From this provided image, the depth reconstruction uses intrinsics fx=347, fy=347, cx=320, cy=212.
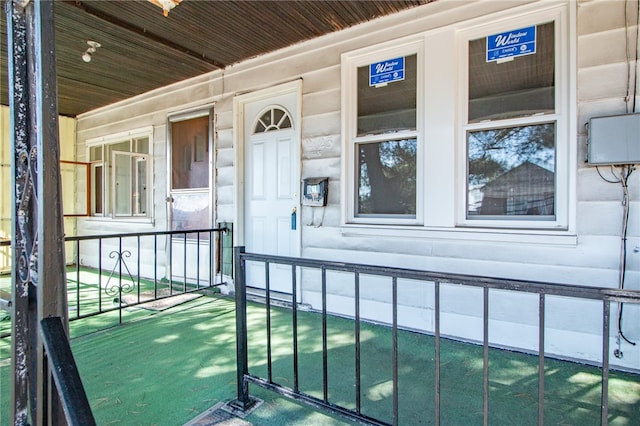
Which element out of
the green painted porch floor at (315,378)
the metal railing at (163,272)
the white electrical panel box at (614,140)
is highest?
the white electrical panel box at (614,140)

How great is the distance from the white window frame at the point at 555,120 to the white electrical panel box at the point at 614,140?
0.47ft

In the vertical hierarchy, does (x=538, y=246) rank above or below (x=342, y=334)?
above

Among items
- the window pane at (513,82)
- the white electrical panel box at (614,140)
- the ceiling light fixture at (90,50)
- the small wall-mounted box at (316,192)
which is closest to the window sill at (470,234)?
the small wall-mounted box at (316,192)

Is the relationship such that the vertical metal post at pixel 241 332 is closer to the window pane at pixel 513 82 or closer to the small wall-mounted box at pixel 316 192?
the small wall-mounted box at pixel 316 192

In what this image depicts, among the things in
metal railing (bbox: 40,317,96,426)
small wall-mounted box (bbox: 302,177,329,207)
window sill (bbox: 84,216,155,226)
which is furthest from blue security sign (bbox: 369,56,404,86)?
window sill (bbox: 84,216,155,226)

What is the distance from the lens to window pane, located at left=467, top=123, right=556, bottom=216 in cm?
264

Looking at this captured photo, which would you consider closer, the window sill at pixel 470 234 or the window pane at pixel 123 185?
the window sill at pixel 470 234

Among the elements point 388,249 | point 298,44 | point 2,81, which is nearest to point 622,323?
point 388,249

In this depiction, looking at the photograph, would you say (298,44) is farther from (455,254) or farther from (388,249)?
(455,254)

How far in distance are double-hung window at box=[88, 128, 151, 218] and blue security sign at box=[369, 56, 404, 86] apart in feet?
12.2

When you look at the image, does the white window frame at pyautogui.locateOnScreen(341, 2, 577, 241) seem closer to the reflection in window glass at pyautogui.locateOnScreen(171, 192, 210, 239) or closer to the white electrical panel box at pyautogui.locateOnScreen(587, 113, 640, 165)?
the white electrical panel box at pyautogui.locateOnScreen(587, 113, 640, 165)

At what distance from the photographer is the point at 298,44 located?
3.77 meters

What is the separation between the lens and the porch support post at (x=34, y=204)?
3.27ft

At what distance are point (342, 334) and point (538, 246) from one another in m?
1.70
